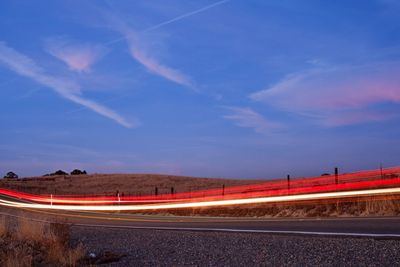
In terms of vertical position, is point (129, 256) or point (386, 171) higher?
point (386, 171)

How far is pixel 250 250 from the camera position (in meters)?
12.4

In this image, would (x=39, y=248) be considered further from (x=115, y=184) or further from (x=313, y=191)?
(x=115, y=184)

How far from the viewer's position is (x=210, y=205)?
33531 millimetres

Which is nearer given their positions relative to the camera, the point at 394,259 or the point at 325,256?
the point at 394,259

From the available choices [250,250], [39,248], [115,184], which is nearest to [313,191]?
[39,248]

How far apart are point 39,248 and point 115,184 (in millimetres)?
77982

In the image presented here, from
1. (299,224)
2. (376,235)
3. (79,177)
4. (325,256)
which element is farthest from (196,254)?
(79,177)

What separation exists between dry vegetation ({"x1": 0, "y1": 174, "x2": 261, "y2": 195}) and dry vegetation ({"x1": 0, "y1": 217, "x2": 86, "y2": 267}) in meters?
61.4

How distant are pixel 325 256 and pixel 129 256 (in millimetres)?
5088

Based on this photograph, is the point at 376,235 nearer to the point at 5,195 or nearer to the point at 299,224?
the point at 299,224

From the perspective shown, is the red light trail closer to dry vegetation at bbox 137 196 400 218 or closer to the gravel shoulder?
dry vegetation at bbox 137 196 400 218

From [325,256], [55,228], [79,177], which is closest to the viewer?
[325,256]

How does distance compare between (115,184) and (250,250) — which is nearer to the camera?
(250,250)

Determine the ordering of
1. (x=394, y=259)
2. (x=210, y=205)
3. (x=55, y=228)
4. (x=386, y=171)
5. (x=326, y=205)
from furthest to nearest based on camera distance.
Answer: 1. (x=210, y=205)
2. (x=386, y=171)
3. (x=326, y=205)
4. (x=55, y=228)
5. (x=394, y=259)
